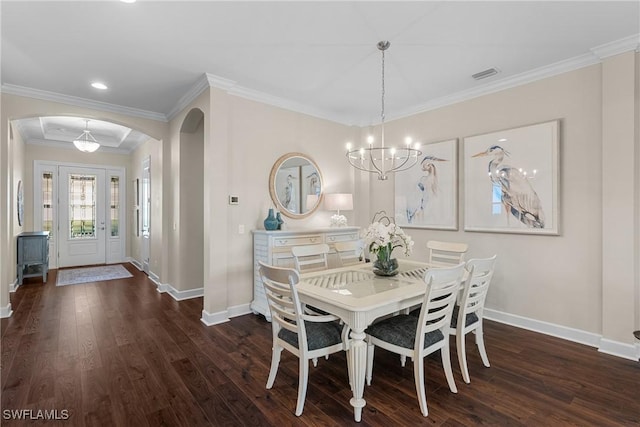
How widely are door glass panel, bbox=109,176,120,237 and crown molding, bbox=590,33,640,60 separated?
8.97 m

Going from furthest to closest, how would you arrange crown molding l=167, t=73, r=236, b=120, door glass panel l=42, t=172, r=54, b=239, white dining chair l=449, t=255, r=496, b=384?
door glass panel l=42, t=172, r=54, b=239, crown molding l=167, t=73, r=236, b=120, white dining chair l=449, t=255, r=496, b=384

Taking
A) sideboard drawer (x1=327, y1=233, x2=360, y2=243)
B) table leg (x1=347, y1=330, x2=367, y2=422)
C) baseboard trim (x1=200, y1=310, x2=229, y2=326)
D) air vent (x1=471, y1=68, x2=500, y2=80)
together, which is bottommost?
baseboard trim (x1=200, y1=310, x2=229, y2=326)

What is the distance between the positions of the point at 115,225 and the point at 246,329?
235 inches

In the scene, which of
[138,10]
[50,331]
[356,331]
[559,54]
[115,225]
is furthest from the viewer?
[115,225]

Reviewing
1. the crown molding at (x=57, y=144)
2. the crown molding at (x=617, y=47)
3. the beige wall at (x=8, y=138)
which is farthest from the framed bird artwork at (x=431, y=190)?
the crown molding at (x=57, y=144)

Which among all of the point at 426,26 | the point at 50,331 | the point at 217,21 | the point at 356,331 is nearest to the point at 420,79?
the point at 426,26

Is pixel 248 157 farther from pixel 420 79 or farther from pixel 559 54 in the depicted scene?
pixel 559 54

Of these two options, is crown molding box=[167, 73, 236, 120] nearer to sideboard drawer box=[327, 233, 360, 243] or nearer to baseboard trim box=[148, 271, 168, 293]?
sideboard drawer box=[327, 233, 360, 243]

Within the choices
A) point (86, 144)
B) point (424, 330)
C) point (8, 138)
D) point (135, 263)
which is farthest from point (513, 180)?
point (135, 263)

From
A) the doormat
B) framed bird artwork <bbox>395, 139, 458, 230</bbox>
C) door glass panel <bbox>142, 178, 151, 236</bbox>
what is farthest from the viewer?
door glass panel <bbox>142, 178, 151, 236</bbox>

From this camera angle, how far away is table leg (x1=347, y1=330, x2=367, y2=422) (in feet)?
6.32

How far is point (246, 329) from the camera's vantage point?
347 cm

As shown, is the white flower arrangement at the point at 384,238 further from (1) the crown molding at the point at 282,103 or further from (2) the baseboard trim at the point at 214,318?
(1) the crown molding at the point at 282,103

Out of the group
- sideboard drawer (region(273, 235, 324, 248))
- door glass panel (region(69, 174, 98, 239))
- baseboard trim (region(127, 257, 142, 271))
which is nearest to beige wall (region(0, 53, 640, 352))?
sideboard drawer (region(273, 235, 324, 248))
